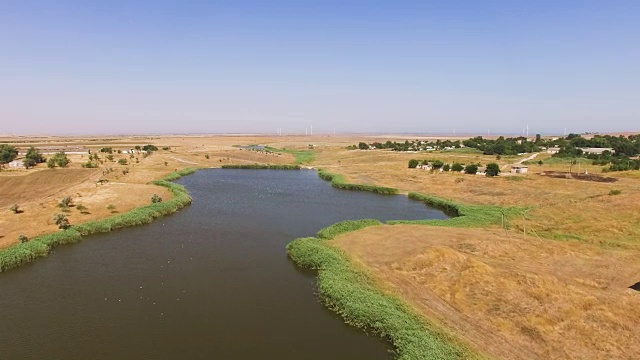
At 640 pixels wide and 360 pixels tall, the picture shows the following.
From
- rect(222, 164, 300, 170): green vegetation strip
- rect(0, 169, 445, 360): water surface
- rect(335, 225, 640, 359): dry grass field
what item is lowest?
rect(0, 169, 445, 360): water surface

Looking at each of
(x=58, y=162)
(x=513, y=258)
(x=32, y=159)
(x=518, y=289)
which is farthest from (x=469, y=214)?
(x=32, y=159)

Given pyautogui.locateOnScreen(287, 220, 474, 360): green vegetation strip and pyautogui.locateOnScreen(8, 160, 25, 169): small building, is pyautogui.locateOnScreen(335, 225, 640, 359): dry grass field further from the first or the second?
pyautogui.locateOnScreen(8, 160, 25, 169): small building

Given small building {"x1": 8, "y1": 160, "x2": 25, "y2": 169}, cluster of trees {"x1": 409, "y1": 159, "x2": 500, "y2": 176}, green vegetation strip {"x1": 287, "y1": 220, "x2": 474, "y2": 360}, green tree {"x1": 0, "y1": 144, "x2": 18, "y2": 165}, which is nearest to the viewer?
green vegetation strip {"x1": 287, "y1": 220, "x2": 474, "y2": 360}

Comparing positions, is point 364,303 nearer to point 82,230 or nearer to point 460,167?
point 82,230

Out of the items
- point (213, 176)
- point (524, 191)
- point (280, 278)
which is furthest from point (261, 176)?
point (280, 278)

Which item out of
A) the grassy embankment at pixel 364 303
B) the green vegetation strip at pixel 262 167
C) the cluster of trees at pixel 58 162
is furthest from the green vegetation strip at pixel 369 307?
the cluster of trees at pixel 58 162

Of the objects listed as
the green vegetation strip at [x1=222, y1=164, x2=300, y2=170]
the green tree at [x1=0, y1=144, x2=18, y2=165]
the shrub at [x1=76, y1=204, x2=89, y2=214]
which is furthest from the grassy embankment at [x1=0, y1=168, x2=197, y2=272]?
the green tree at [x1=0, y1=144, x2=18, y2=165]

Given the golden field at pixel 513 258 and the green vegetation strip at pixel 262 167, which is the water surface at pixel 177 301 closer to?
the golden field at pixel 513 258
